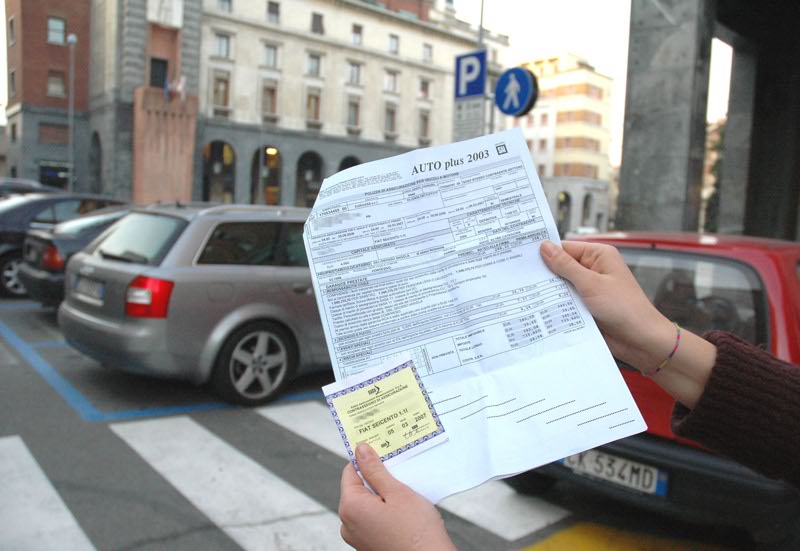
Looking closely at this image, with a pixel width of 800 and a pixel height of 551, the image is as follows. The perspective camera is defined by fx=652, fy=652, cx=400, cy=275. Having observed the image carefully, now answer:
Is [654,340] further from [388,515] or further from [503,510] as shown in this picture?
[503,510]

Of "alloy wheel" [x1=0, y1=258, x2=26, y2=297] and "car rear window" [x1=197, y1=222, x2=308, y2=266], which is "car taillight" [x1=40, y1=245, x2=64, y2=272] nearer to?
"alloy wheel" [x1=0, y1=258, x2=26, y2=297]

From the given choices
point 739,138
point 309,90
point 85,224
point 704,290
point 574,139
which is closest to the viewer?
point 704,290

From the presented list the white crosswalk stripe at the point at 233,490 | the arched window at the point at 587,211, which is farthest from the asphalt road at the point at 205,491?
the arched window at the point at 587,211

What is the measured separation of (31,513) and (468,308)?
312cm

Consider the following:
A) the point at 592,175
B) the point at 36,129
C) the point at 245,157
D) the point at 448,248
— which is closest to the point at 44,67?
the point at 36,129

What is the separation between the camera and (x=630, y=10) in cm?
823

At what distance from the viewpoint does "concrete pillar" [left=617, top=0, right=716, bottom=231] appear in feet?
25.9

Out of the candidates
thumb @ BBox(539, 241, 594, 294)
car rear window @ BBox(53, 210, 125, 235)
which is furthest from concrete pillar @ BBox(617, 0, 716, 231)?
thumb @ BBox(539, 241, 594, 294)

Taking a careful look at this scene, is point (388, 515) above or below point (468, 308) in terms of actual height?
below

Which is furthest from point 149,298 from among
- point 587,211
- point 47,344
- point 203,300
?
point 587,211

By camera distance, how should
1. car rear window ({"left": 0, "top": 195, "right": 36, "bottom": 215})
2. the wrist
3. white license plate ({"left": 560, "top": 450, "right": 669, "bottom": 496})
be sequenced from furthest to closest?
car rear window ({"left": 0, "top": 195, "right": 36, "bottom": 215}) < white license plate ({"left": 560, "top": 450, "right": 669, "bottom": 496}) < the wrist

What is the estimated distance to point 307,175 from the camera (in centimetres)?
4494

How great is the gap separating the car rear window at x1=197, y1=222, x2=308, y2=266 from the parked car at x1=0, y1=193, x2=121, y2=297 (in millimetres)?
5478

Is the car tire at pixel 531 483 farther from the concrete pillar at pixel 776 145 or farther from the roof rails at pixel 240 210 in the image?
the concrete pillar at pixel 776 145
